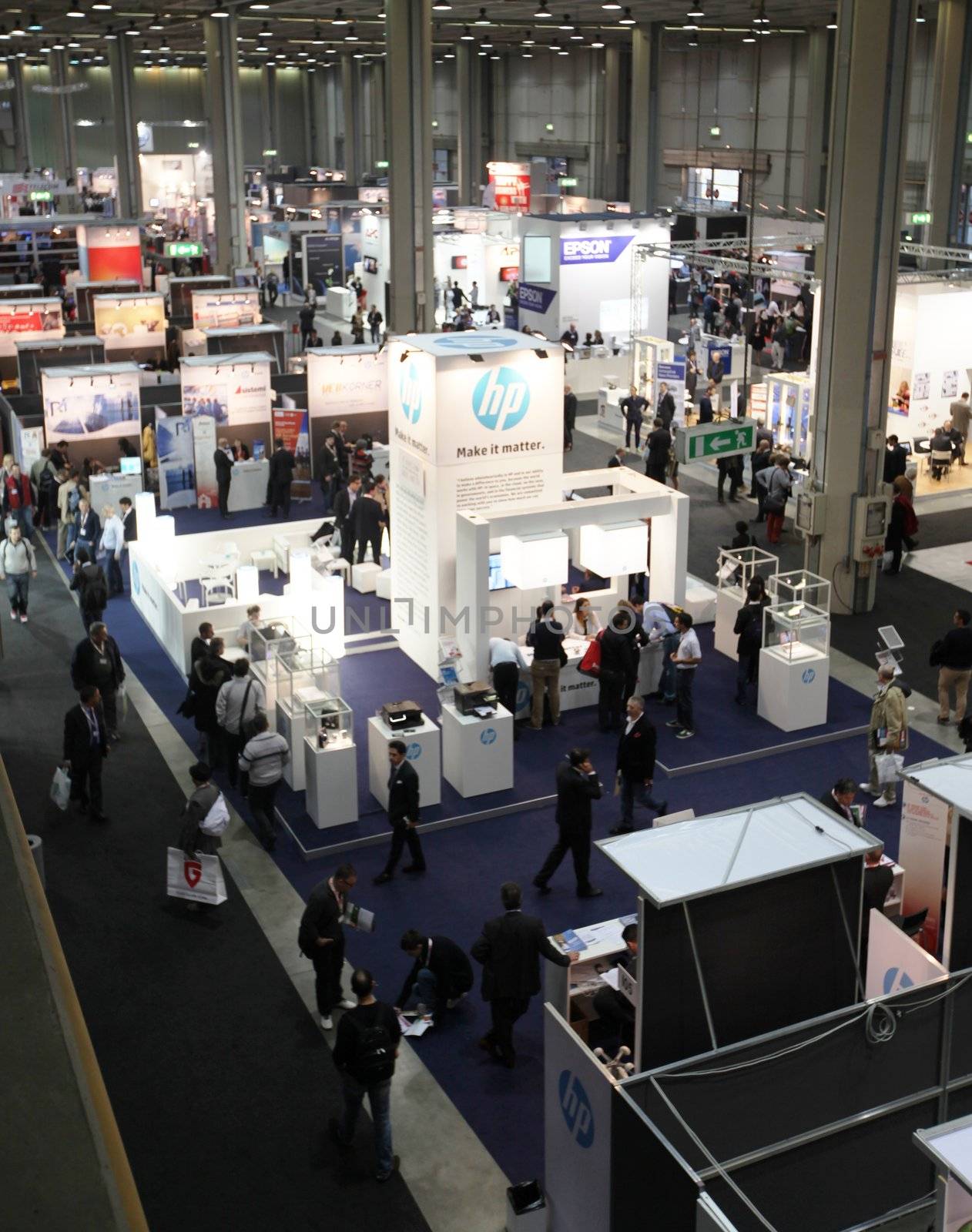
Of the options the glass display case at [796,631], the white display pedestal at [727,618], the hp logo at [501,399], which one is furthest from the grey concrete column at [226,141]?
the glass display case at [796,631]

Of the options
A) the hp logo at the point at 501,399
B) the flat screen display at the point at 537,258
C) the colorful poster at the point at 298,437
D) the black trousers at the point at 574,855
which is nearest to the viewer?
the black trousers at the point at 574,855

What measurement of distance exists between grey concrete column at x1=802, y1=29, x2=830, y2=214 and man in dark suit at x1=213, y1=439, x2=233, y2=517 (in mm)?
21835

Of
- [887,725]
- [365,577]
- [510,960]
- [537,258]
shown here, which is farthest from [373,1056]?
[537,258]

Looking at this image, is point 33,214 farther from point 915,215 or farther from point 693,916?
point 693,916

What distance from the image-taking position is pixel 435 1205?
634cm

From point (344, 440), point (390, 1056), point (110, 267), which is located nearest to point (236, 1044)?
point (390, 1056)

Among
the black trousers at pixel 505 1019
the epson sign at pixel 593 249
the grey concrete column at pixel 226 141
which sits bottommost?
the black trousers at pixel 505 1019

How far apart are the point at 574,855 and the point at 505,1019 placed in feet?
6.03

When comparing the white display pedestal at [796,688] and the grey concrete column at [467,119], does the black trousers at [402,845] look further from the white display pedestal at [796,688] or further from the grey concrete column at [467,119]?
the grey concrete column at [467,119]

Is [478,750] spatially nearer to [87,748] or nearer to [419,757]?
[419,757]

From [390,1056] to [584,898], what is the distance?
2.92 metres

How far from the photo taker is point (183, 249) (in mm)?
34750

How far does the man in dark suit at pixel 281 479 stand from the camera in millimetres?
17688

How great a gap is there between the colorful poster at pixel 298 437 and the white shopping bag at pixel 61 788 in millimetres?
9772
